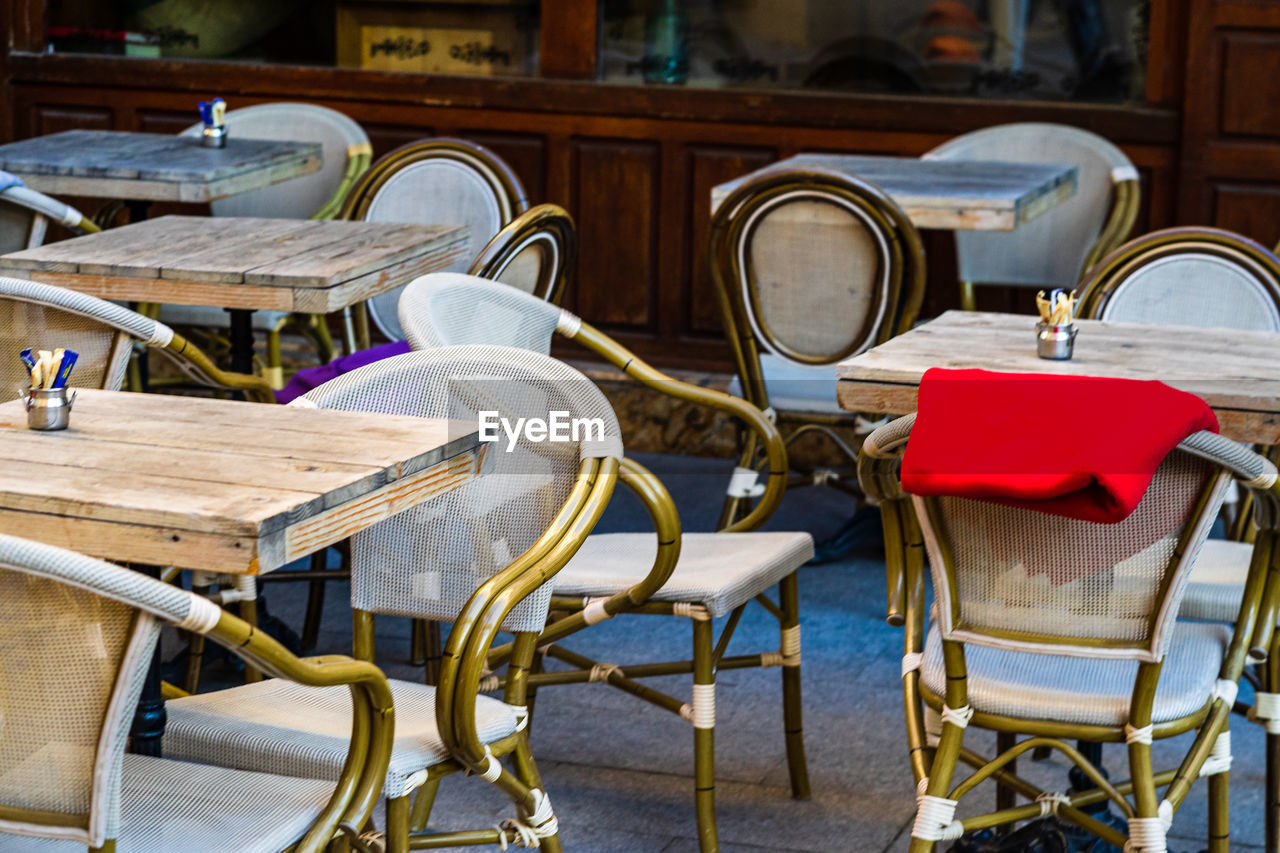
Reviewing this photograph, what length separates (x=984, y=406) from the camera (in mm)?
2119

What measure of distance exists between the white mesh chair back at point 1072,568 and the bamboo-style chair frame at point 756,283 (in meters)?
1.62

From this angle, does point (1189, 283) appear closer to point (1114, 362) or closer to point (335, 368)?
point (1114, 362)

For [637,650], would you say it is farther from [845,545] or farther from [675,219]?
Answer: [675,219]

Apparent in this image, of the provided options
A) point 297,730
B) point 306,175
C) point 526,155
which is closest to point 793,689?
point 297,730

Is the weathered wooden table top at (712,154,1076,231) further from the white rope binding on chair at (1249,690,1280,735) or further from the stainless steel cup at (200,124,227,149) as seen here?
the white rope binding on chair at (1249,690,1280,735)

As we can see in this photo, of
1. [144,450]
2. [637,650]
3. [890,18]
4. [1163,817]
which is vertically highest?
[890,18]

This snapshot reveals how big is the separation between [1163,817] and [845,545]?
2346 mm

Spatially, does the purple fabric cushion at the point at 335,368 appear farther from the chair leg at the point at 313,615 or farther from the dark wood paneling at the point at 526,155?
the dark wood paneling at the point at 526,155

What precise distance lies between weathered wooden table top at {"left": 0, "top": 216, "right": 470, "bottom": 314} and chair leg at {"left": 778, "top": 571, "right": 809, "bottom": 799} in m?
1.01

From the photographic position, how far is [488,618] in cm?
205

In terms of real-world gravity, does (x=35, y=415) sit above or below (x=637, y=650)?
above

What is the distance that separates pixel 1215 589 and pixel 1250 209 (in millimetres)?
2613

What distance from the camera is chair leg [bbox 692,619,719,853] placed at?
8.80 ft

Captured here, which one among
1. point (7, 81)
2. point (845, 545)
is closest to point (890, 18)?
point (845, 545)
